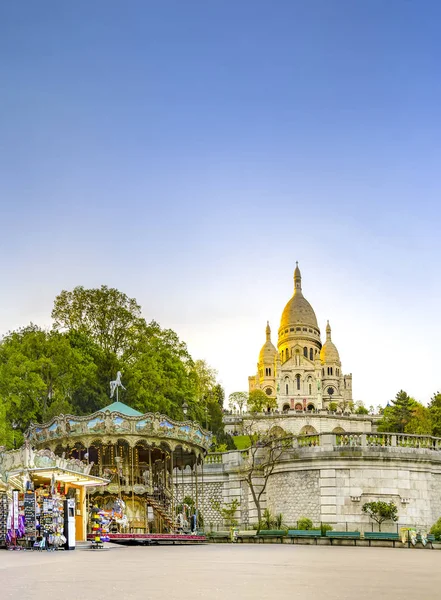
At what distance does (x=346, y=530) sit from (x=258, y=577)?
85.1ft

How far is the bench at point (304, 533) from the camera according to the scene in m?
35.1

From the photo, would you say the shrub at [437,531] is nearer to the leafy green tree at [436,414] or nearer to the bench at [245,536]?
the bench at [245,536]

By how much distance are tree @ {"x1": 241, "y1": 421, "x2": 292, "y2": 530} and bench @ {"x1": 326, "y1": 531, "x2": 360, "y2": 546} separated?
6.63 m

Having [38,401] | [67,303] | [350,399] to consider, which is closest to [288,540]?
[38,401]

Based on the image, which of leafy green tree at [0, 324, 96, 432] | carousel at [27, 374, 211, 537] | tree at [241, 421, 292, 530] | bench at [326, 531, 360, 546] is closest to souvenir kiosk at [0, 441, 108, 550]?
carousel at [27, 374, 211, 537]

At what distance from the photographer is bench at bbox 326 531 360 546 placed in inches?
1342

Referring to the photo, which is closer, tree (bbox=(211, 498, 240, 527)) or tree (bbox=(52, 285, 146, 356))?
tree (bbox=(211, 498, 240, 527))

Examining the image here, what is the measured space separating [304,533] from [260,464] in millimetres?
8070

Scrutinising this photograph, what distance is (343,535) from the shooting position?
3478 cm

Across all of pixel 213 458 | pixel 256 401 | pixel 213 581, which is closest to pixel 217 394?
pixel 256 401

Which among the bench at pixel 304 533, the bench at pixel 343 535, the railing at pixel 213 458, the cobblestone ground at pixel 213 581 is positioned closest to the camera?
the cobblestone ground at pixel 213 581

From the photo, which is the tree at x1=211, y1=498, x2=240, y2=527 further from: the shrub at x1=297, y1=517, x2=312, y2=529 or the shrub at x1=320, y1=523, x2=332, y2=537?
the shrub at x1=320, y1=523, x2=332, y2=537

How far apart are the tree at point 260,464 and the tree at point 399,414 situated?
70.7 meters

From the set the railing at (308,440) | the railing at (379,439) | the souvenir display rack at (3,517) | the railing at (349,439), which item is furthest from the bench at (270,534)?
the souvenir display rack at (3,517)
